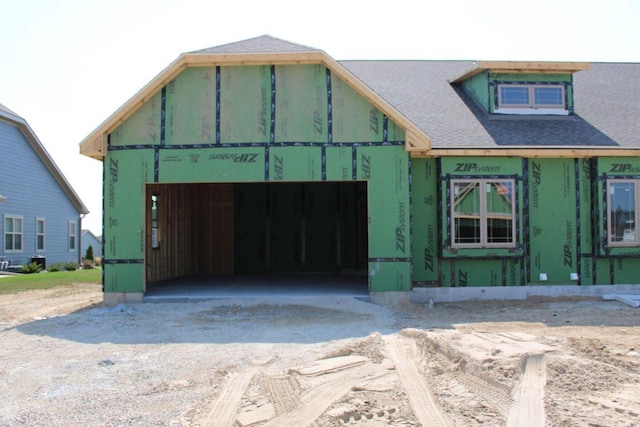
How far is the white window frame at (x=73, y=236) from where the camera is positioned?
2942 cm

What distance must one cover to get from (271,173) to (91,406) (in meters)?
7.39

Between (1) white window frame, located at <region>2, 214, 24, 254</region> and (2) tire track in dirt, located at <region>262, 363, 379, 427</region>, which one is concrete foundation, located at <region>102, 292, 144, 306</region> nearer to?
(2) tire track in dirt, located at <region>262, 363, 379, 427</region>

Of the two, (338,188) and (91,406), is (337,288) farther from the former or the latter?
(91,406)

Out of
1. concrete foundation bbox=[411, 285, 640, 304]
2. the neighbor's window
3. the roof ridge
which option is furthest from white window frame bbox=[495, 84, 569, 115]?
the roof ridge

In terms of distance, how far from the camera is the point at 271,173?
1251 centimetres

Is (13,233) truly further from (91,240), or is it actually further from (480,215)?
(91,240)

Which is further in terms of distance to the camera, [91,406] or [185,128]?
[185,128]

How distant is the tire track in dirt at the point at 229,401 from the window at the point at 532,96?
1133cm

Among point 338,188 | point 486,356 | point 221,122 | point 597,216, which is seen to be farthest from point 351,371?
point 338,188

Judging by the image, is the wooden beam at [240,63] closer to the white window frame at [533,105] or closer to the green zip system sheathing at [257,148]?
the green zip system sheathing at [257,148]

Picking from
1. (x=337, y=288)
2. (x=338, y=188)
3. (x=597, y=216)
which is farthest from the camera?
(x=338, y=188)

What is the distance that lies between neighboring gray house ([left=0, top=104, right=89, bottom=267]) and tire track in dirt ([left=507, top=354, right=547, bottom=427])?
A: 826 inches

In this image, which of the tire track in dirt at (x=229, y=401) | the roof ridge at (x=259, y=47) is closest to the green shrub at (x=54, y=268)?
the roof ridge at (x=259, y=47)

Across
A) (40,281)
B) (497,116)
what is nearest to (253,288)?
(497,116)
